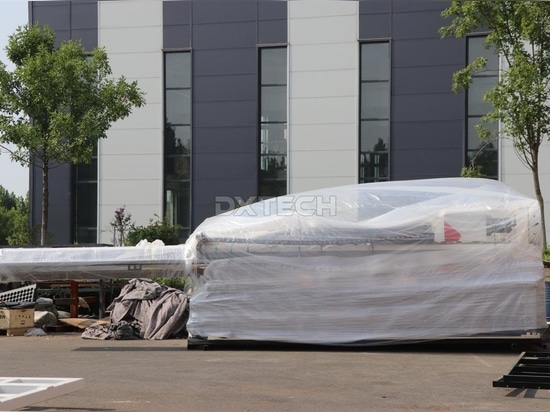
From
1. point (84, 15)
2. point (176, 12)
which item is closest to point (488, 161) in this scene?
point (176, 12)

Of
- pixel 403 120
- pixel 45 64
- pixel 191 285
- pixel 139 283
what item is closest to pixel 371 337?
pixel 191 285

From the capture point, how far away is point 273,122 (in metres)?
30.5

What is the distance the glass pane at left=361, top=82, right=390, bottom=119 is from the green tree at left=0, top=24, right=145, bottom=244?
9833mm

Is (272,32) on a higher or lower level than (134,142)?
higher

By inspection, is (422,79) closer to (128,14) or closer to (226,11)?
(226,11)

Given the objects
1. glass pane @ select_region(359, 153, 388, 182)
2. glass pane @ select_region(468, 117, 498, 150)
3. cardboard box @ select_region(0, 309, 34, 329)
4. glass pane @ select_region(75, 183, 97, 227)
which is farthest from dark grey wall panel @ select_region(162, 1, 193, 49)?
cardboard box @ select_region(0, 309, 34, 329)

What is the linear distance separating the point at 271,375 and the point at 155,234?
65.7 ft

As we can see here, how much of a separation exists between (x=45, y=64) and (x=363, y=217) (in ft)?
39.2

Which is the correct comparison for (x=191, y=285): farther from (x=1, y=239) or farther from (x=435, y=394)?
(x=1, y=239)

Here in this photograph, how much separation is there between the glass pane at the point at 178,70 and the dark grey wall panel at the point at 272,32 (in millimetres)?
2766

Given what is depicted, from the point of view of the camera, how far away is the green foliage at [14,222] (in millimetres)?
31208

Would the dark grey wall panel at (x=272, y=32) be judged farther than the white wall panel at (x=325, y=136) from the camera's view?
Yes

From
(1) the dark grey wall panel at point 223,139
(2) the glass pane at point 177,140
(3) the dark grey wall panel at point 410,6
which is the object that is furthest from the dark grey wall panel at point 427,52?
(2) the glass pane at point 177,140

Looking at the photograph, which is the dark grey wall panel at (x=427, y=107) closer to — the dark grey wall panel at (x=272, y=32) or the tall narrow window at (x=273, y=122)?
the tall narrow window at (x=273, y=122)
